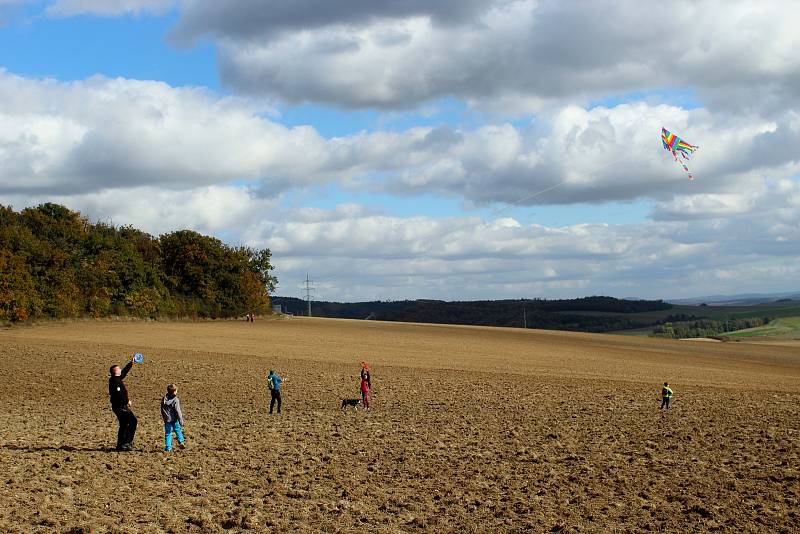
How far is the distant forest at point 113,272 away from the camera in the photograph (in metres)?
59.9

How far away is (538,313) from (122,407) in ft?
471

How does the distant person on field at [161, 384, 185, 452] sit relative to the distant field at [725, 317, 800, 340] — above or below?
above

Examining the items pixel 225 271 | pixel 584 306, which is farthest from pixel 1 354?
pixel 584 306

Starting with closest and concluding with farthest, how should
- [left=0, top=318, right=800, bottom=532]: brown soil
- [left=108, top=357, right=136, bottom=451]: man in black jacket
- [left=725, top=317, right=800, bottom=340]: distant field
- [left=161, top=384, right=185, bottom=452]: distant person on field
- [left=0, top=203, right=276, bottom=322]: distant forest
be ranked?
[left=0, top=318, right=800, bottom=532]: brown soil, [left=108, top=357, right=136, bottom=451]: man in black jacket, [left=161, top=384, right=185, bottom=452]: distant person on field, [left=0, top=203, right=276, bottom=322]: distant forest, [left=725, top=317, right=800, bottom=340]: distant field

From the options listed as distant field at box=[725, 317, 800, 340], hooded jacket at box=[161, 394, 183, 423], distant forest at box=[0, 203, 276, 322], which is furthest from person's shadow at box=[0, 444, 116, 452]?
distant field at box=[725, 317, 800, 340]

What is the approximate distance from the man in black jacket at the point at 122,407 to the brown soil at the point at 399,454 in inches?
17.7

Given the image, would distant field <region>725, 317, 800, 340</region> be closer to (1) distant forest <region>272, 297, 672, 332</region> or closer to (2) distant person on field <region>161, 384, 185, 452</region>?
(1) distant forest <region>272, 297, 672, 332</region>

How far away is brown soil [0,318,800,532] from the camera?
12.4 metres

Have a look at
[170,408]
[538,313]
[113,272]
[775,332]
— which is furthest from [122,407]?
[538,313]

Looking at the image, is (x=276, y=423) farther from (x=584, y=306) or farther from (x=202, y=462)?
(x=584, y=306)

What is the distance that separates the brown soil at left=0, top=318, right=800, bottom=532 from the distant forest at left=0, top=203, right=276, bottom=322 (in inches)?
861

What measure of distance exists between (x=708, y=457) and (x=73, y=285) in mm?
56272

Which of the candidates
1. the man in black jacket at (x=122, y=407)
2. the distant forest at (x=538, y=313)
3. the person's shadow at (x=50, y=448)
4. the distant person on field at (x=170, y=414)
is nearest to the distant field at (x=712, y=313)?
the distant forest at (x=538, y=313)

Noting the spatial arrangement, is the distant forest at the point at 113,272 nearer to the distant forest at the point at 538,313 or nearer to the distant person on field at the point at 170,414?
the distant person on field at the point at 170,414
